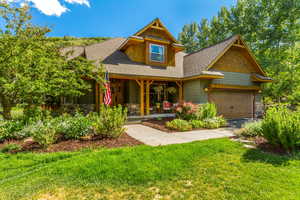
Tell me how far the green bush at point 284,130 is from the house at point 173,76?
232 inches

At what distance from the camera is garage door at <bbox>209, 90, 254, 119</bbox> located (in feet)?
37.5

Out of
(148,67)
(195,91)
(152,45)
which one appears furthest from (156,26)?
(195,91)

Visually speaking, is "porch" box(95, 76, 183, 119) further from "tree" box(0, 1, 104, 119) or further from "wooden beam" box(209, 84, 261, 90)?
"tree" box(0, 1, 104, 119)

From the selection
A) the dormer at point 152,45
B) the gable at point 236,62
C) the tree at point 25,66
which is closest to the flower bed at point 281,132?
the gable at point 236,62

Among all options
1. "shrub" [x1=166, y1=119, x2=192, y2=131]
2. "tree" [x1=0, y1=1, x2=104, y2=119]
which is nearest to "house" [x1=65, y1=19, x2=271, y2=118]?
"shrub" [x1=166, y1=119, x2=192, y2=131]

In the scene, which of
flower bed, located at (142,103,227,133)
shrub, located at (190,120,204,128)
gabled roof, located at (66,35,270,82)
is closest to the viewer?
flower bed, located at (142,103,227,133)

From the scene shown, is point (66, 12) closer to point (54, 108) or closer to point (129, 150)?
point (54, 108)

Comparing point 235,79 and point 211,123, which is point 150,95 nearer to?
point 211,123

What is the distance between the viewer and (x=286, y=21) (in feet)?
57.0

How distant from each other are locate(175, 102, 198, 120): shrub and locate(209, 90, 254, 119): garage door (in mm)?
2783

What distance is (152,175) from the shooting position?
10.5ft

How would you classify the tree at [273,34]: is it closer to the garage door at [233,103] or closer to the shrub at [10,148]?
the garage door at [233,103]

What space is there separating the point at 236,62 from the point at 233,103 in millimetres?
3277

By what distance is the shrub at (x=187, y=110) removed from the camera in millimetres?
8953
